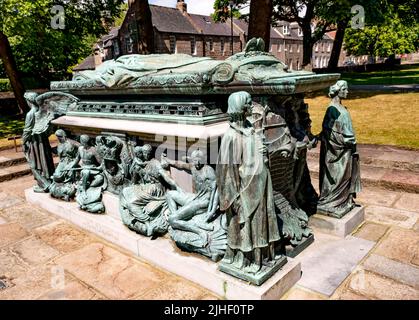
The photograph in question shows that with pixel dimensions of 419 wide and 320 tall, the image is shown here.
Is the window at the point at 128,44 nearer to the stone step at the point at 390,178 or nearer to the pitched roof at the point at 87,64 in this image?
the pitched roof at the point at 87,64

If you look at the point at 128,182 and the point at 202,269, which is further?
the point at 128,182

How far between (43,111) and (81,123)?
142 centimetres

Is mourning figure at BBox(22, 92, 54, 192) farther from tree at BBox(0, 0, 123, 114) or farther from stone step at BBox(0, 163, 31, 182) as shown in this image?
tree at BBox(0, 0, 123, 114)

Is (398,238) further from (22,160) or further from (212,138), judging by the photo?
(22,160)

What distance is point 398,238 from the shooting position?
4.99 meters

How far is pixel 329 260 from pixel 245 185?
1.90 m

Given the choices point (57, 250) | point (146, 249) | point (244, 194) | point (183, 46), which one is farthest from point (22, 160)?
point (183, 46)

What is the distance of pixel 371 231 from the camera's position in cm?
525

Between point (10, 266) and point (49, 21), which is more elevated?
point (49, 21)

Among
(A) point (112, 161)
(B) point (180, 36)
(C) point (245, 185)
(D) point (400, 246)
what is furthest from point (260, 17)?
(B) point (180, 36)

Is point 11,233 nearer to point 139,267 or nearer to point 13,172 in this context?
point 139,267

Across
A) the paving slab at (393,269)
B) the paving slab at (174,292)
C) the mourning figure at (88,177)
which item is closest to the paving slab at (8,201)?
the mourning figure at (88,177)
